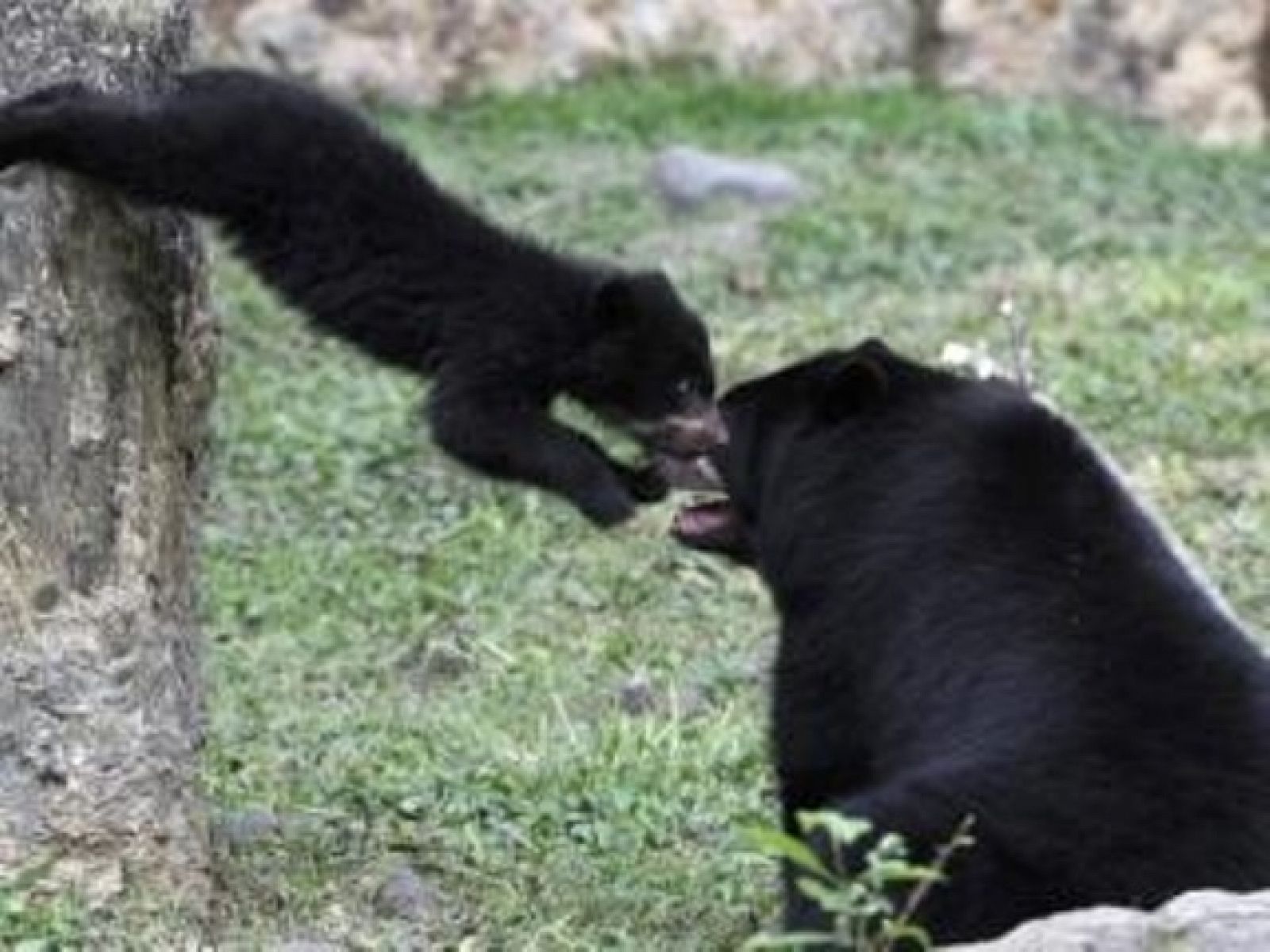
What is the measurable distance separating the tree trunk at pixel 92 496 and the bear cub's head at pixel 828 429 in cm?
100

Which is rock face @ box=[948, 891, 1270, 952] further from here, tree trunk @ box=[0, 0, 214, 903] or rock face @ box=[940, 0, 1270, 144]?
rock face @ box=[940, 0, 1270, 144]

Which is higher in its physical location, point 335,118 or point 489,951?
point 335,118

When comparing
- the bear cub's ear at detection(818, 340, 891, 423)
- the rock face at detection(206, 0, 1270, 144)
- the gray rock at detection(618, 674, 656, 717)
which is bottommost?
the gray rock at detection(618, 674, 656, 717)

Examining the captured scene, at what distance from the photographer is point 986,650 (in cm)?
578

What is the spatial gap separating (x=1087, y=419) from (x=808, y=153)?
12.2 ft

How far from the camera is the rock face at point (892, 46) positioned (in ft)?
50.3

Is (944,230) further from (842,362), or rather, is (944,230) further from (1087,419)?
(842,362)

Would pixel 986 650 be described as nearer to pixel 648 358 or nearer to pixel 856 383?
pixel 856 383

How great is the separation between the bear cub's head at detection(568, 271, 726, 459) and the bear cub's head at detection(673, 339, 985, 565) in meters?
0.46

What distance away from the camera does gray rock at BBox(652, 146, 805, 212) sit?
13.6m


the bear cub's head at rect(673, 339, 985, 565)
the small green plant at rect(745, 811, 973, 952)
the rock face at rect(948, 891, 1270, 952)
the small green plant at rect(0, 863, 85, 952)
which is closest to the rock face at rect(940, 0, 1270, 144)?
the bear cub's head at rect(673, 339, 985, 565)

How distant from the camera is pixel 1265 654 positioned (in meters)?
6.00

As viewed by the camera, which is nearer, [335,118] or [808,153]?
[335,118]

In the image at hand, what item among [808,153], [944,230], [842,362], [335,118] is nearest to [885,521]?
[842,362]
